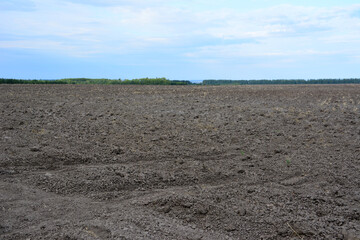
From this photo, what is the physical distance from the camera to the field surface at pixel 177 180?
480 cm

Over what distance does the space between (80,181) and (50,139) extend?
9.31 feet

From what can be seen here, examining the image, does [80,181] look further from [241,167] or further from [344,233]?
[344,233]

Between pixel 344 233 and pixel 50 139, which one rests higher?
pixel 50 139

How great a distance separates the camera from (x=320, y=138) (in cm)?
938

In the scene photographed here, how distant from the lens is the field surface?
4805mm

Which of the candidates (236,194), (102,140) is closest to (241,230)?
(236,194)

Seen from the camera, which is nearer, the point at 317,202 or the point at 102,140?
the point at 317,202

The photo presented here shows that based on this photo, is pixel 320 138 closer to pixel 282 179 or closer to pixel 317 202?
pixel 282 179

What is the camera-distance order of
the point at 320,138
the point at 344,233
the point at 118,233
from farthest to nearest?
the point at 320,138, the point at 344,233, the point at 118,233

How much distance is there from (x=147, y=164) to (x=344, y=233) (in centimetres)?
384

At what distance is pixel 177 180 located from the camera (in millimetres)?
6395

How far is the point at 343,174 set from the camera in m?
6.89

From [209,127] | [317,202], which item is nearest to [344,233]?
[317,202]

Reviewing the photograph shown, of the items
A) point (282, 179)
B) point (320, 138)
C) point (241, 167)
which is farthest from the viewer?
point (320, 138)
